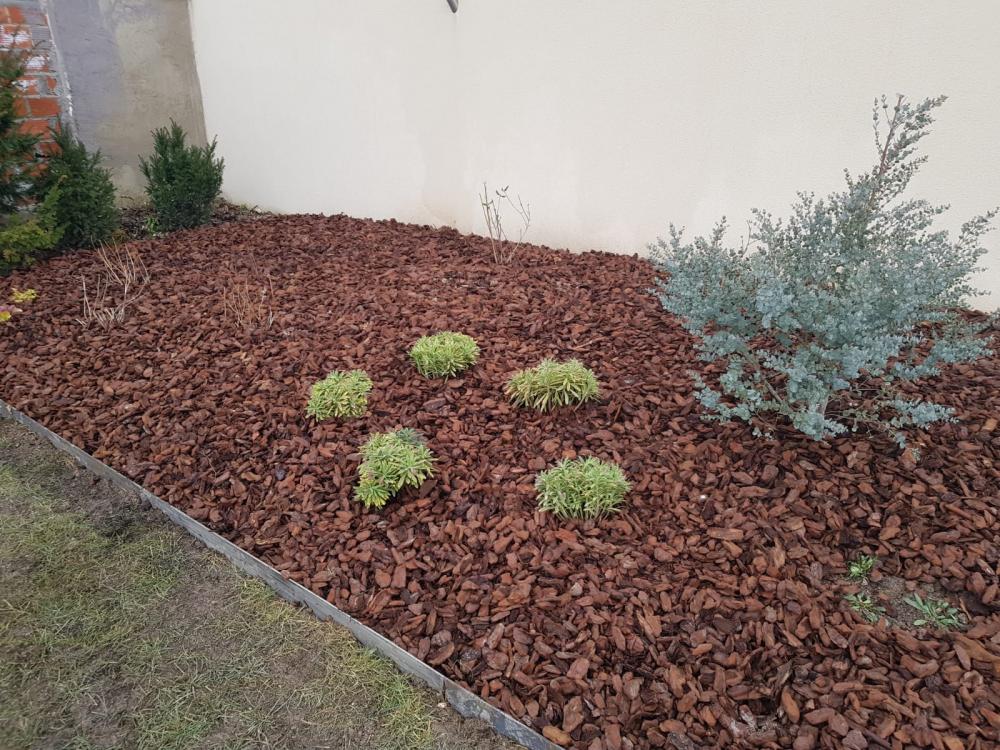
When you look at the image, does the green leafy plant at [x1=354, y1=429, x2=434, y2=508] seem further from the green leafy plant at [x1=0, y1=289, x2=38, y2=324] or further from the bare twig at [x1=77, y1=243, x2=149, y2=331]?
the green leafy plant at [x1=0, y1=289, x2=38, y2=324]

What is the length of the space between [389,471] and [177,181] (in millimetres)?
5774

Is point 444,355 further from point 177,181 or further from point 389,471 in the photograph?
point 177,181

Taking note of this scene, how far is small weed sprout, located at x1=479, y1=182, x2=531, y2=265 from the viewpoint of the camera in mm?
5734

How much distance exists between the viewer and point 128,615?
2586mm

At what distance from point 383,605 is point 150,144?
314 inches

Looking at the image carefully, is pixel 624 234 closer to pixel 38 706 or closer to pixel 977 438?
pixel 977 438

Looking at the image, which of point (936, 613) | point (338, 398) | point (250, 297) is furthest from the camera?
point (250, 297)

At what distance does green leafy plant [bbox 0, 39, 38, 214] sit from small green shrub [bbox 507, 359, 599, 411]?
5.55 metres

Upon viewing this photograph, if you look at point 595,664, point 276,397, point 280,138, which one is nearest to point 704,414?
point 595,664

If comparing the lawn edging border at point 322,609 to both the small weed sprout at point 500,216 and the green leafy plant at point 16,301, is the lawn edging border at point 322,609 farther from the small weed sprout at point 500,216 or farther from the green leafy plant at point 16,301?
the small weed sprout at point 500,216

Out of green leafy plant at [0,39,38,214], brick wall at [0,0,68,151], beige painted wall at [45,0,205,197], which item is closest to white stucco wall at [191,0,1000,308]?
beige painted wall at [45,0,205,197]

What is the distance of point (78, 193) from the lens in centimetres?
613

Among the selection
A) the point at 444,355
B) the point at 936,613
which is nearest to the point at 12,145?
the point at 444,355

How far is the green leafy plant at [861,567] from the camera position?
2373 millimetres
